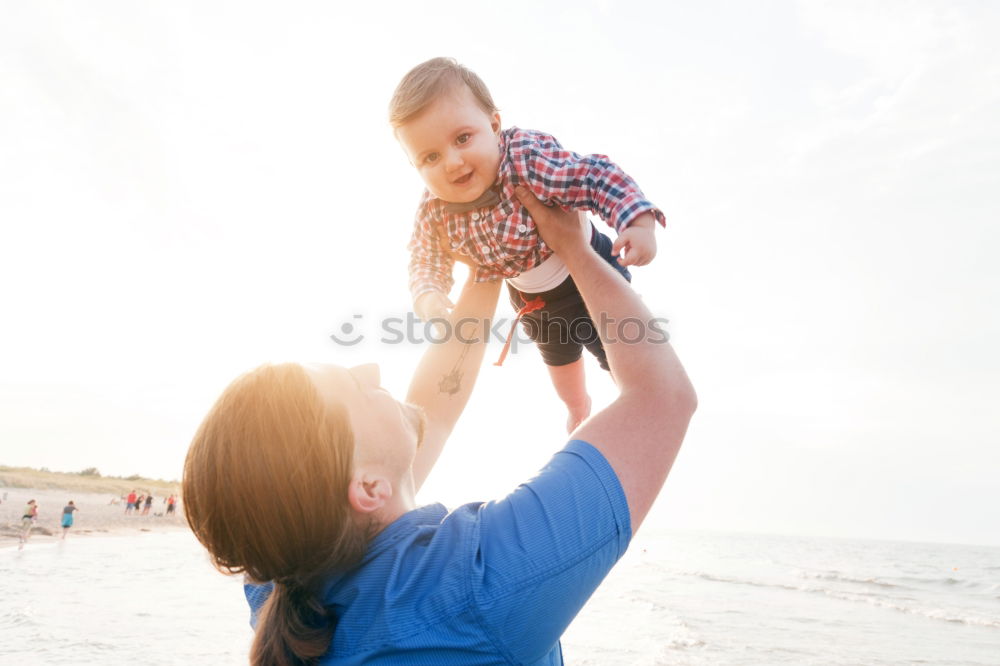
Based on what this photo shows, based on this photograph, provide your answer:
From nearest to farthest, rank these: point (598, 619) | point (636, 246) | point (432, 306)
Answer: point (636, 246)
point (432, 306)
point (598, 619)

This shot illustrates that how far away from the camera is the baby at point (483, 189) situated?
2479mm

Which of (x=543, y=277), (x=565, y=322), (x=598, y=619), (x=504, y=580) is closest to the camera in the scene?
(x=504, y=580)

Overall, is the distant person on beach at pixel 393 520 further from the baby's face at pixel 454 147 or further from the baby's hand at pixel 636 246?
the baby's face at pixel 454 147

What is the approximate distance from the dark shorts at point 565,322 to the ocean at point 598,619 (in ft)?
12.9

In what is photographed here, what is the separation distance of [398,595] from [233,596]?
484 inches

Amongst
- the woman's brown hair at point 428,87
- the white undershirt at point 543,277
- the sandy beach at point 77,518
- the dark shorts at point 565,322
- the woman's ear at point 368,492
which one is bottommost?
the sandy beach at point 77,518

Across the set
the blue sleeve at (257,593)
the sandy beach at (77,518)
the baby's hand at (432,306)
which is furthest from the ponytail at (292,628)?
the sandy beach at (77,518)

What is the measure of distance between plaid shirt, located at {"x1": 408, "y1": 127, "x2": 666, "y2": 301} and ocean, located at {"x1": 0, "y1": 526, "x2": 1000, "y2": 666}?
4.08 m

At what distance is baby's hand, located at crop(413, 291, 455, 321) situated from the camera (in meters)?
2.54

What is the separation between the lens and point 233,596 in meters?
11.9

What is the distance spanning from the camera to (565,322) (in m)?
2.96

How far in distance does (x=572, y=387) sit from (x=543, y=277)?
0.62 meters

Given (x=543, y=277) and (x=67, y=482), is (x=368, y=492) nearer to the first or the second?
(x=543, y=277)

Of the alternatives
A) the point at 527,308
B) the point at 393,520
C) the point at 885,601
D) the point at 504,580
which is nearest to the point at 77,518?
the point at 885,601
